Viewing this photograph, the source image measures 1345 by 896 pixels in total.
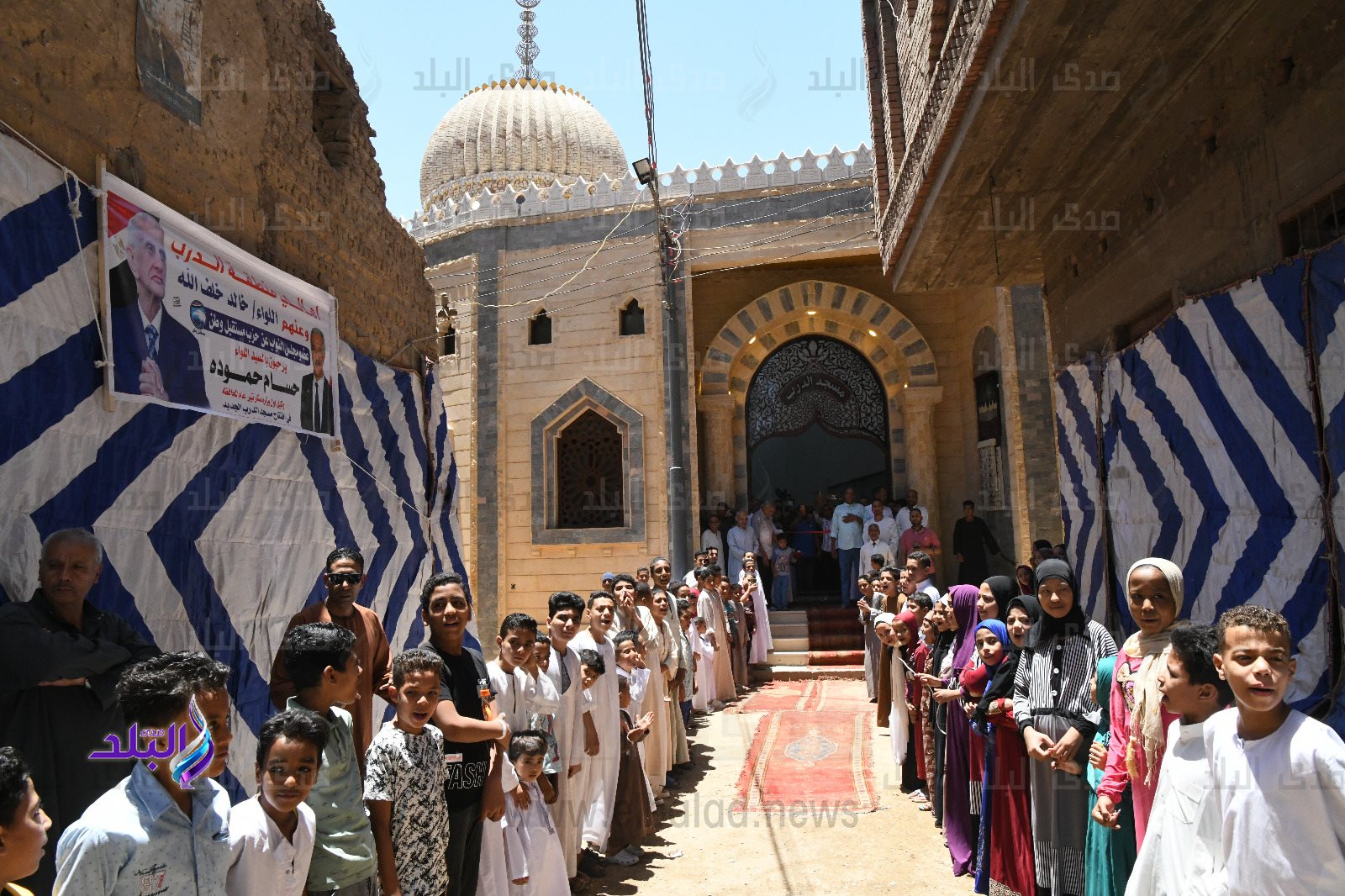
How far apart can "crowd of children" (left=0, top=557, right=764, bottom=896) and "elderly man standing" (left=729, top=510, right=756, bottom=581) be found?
7243 millimetres

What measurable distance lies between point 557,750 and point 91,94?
3710mm

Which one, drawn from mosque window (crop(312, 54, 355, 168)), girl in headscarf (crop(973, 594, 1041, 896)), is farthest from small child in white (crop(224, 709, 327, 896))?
mosque window (crop(312, 54, 355, 168))

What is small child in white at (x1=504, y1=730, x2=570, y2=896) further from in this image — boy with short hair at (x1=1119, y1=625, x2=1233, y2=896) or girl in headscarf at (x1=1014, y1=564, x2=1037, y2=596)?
girl in headscarf at (x1=1014, y1=564, x2=1037, y2=596)

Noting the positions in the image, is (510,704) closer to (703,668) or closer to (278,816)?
(278,816)

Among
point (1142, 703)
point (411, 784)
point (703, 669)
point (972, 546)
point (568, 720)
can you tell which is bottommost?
point (703, 669)

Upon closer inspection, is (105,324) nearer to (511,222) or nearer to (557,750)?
(557,750)

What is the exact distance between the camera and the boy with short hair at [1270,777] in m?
2.21

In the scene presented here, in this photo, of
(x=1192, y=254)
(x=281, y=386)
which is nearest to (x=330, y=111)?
(x=281, y=386)

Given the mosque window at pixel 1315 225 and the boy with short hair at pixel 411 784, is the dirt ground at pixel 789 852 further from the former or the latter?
the mosque window at pixel 1315 225

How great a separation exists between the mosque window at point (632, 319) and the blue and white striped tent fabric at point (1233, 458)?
28.4 ft

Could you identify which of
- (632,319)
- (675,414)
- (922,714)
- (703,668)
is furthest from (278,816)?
(632,319)

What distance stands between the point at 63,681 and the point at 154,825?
1.25 meters

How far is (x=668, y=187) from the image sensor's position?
1471 cm

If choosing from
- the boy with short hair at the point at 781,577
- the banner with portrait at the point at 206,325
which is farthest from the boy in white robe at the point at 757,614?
the banner with portrait at the point at 206,325
